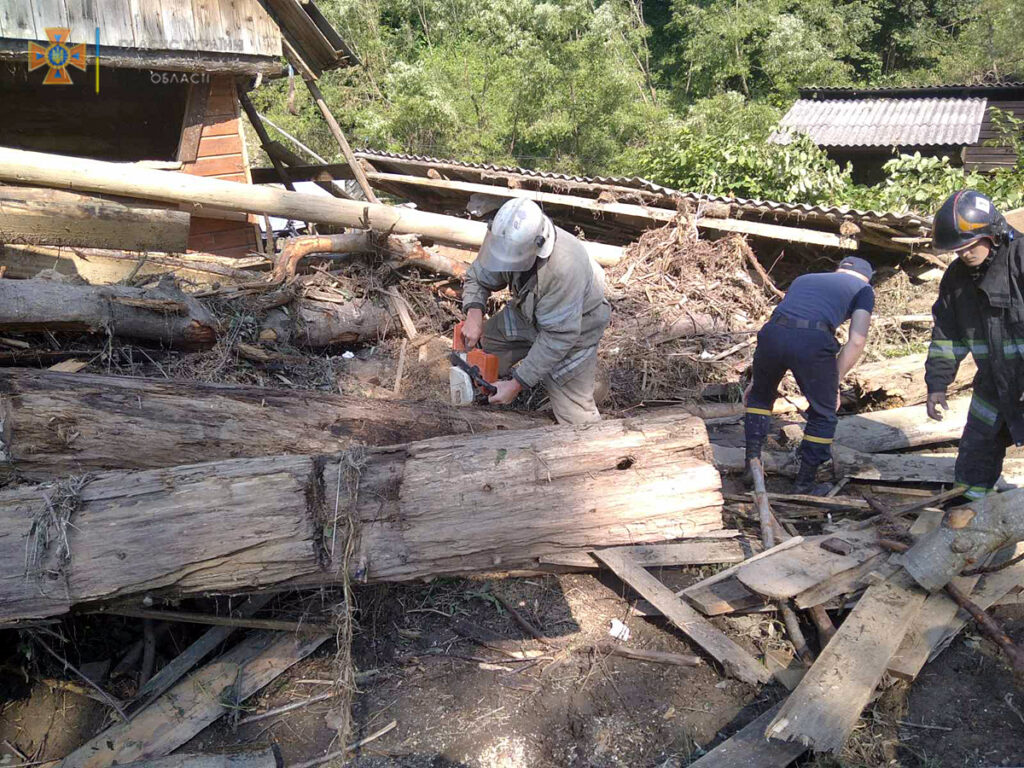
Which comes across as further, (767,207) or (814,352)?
(767,207)

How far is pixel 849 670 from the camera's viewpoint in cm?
261

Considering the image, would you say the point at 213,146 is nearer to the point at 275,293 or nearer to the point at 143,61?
the point at 143,61

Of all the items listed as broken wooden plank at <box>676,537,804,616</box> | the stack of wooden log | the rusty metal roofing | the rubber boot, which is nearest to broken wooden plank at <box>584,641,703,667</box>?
the stack of wooden log

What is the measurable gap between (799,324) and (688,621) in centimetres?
187

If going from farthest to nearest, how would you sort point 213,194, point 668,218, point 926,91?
point 926,91 < point 668,218 < point 213,194

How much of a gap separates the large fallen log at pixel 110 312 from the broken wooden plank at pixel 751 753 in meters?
4.08

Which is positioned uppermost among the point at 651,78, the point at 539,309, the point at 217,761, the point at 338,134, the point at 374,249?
the point at 539,309

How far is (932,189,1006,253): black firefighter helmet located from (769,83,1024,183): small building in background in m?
13.7

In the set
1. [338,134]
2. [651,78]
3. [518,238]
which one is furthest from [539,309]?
[651,78]

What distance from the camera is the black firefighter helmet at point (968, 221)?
3.21 meters

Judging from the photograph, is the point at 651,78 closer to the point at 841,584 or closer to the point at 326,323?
the point at 326,323

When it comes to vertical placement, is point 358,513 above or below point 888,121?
above

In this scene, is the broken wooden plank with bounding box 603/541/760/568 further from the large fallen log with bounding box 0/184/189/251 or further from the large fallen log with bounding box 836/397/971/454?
the large fallen log with bounding box 0/184/189/251

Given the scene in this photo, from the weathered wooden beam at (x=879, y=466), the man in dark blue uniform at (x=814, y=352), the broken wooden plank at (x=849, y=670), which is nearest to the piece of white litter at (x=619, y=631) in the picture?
the broken wooden plank at (x=849, y=670)
